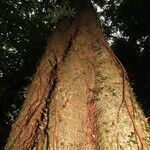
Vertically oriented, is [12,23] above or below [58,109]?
above

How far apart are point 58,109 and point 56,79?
0.63 metres

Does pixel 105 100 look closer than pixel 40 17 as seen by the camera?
Yes

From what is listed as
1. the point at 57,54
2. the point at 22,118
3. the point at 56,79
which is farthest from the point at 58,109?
the point at 57,54

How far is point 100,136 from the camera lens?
2309 mm

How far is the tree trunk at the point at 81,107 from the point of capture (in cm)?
225

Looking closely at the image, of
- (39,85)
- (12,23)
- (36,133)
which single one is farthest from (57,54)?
(12,23)

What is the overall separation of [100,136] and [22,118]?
86 cm

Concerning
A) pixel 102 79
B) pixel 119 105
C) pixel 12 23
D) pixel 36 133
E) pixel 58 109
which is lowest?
pixel 36 133

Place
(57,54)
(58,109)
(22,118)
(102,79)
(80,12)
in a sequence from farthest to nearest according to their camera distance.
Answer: (80,12), (57,54), (102,79), (22,118), (58,109)

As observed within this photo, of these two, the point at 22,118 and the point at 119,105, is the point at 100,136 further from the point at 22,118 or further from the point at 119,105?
the point at 22,118

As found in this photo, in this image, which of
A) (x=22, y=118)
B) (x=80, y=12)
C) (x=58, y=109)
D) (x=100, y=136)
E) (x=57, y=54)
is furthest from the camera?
(x=80, y=12)

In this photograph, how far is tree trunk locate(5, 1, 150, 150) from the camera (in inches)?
88.5

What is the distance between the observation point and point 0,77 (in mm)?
6914

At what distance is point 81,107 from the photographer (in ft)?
8.82
